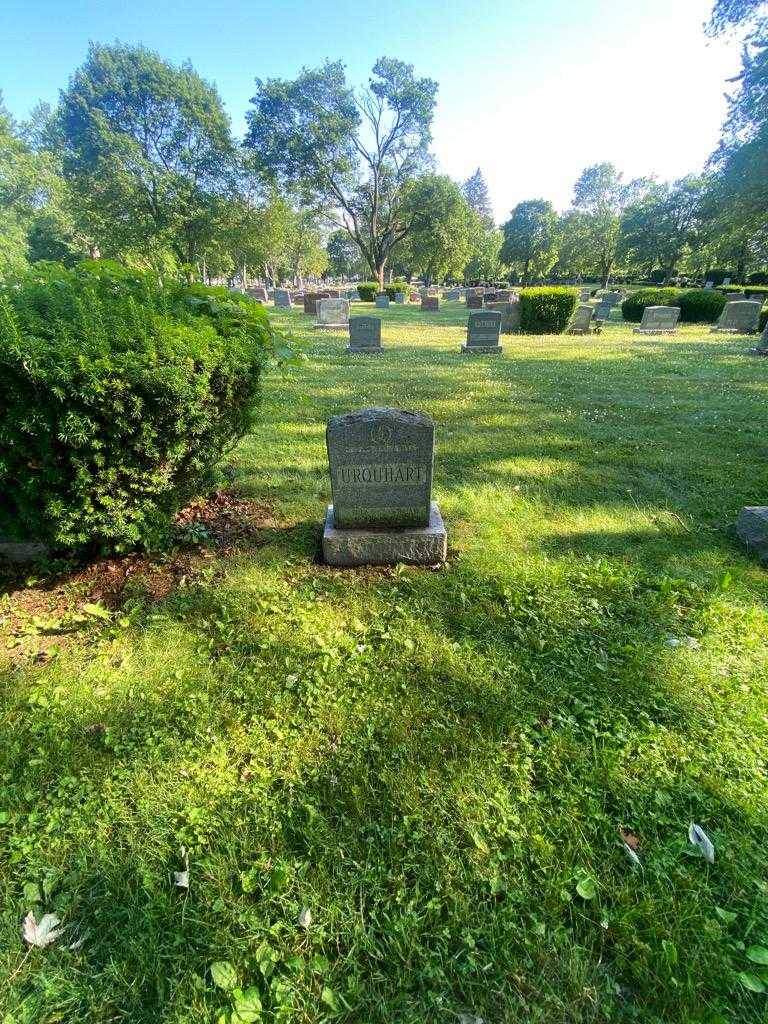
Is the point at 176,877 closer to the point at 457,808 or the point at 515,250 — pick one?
the point at 457,808

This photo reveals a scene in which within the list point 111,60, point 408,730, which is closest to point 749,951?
point 408,730

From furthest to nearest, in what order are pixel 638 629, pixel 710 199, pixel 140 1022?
pixel 710 199, pixel 638 629, pixel 140 1022

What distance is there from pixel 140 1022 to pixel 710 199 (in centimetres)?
2767

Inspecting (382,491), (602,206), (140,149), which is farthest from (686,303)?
(602,206)

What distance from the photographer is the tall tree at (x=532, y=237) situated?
62713 mm

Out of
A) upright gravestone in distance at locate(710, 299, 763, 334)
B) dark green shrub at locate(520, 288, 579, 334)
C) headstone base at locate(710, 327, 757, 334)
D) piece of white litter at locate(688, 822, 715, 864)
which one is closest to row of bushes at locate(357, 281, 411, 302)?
dark green shrub at locate(520, 288, 579, 334)

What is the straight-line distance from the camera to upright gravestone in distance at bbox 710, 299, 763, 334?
56.7ft

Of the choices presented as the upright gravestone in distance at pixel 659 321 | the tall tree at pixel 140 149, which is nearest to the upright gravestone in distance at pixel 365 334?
the upright gravestone in distance at pixel 659 321

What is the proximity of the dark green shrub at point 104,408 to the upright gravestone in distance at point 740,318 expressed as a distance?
21.3m

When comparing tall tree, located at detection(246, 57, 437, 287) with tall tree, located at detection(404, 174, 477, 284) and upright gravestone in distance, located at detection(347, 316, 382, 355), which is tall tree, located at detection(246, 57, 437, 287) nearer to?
tall tree, located at detection(404, 174, 477, 284)

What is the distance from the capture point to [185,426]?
2799 mm

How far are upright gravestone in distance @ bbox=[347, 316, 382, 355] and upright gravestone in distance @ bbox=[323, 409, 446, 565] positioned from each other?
10418 mm

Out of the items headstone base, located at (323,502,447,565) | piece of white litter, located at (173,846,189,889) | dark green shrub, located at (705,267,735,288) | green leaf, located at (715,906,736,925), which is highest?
dark green shrub, located at (705,267,735,288)

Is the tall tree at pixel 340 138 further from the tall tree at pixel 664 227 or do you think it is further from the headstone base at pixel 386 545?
the headstone base at pixel 386 545
